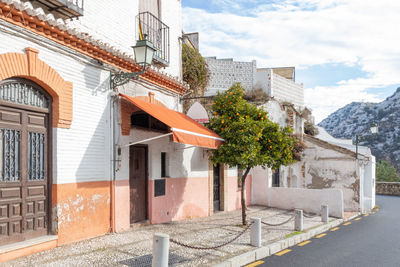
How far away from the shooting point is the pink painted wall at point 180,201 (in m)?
10.5

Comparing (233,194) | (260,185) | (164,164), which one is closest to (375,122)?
(260,185)

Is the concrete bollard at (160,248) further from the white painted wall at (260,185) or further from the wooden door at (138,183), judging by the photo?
the white painted wall at (260,185)

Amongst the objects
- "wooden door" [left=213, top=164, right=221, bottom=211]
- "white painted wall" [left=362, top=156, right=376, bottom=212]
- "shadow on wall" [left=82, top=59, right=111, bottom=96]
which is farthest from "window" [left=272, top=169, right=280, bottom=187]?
"shadow on wall" [left=82, top=59, right=111, bottom=96]

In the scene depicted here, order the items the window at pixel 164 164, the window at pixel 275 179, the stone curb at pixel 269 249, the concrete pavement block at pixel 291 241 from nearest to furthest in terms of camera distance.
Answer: the stone curb at pixel 269 249 → the concrete pavement block at pixel 291 241 → the window at pixel 164 164 → the window at pixel 275 179

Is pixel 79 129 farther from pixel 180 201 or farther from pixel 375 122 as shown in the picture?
pixel 375 122

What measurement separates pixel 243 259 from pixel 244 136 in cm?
367

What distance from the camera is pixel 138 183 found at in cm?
1010

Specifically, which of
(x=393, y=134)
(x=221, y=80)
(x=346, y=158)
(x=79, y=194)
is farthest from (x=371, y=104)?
(x=79, y=194)

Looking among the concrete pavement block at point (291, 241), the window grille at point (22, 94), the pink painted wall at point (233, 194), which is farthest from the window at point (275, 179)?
the window grille at point (22, 94)

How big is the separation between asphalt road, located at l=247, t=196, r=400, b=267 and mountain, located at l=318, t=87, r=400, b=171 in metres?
43.5

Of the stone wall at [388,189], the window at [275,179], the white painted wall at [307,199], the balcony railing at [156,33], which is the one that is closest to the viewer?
the balcony railing at [156,33]

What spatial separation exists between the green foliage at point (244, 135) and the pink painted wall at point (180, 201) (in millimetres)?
1701

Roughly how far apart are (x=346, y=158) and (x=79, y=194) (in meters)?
14.5

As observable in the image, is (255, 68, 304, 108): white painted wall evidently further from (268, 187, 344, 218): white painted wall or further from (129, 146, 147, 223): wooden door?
(129, 146, 147, 223): wooden door
